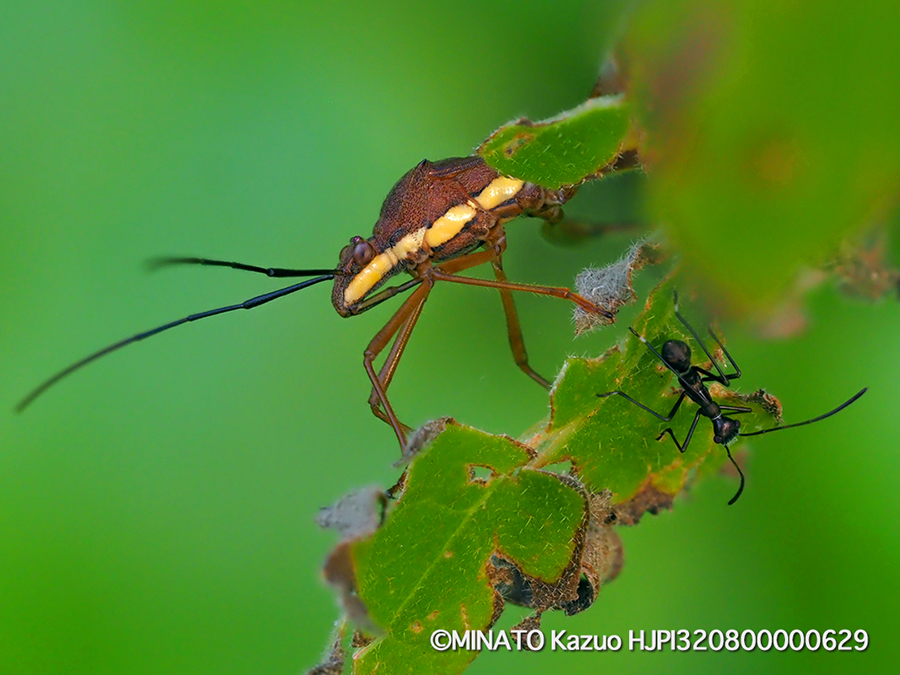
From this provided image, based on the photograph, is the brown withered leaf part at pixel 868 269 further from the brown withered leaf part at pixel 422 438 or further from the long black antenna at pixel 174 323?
the long black antenna at pixel 174 323

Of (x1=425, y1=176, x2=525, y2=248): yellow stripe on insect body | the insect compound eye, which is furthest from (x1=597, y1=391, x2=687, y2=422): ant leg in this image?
the insect compound eye

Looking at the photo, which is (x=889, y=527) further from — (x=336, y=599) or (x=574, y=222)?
(x=574, y=222)

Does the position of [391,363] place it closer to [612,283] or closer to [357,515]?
[612,283]

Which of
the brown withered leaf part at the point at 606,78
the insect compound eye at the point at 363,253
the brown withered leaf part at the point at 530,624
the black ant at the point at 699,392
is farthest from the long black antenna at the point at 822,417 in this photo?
the insect compound eye at the point at 363,253

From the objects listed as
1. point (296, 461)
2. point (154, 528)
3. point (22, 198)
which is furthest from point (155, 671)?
point (22, 198)

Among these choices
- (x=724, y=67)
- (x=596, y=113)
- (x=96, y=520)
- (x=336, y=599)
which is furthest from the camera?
(x=96, y=520)

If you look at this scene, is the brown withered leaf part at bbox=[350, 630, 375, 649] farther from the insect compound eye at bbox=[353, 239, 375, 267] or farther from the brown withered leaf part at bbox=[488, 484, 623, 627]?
the insect compound eye at bbox=[353, 239, 375, 267]

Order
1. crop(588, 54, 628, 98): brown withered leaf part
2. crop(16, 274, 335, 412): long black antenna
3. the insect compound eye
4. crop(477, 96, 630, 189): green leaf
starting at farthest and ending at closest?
1. the insect compound eye
2. crop(16, 274, 335, 412): long black antenna
3. crop(588, 54, 628, 98): brown withered leaf part
4. crop(477, 96, 630, 189): green leaf
